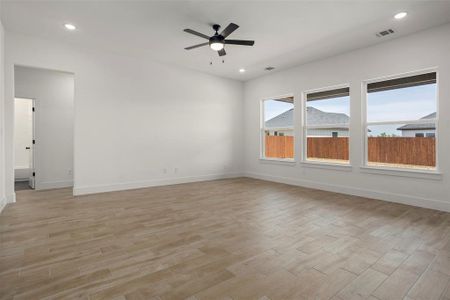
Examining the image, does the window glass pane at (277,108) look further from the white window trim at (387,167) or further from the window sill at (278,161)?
the white window trim at (387,167)

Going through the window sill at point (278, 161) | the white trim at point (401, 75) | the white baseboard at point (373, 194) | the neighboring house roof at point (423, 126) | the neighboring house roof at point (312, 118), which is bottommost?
the white baseboard at point (373, 194)

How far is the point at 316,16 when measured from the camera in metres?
3.72

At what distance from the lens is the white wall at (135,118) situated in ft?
15.9

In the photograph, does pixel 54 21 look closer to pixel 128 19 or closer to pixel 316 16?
pixel 128 19

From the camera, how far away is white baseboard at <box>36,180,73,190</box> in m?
5.74

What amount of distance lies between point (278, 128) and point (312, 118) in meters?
1.12

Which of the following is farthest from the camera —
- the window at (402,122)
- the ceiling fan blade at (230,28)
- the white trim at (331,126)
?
the white trim at (331,126)

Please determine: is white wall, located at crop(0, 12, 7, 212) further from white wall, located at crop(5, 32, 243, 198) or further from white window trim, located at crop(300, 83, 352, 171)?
white window trim, located at crop(300, 83, 352, 171)

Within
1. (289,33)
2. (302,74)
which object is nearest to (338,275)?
(289,33)

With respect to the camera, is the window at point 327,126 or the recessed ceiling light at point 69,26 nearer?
the recessed ceiling light at point 69,26

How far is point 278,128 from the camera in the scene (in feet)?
22.7

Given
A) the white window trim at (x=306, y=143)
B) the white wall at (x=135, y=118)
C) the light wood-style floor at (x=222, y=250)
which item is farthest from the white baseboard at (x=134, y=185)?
the white window trim at (x=306, y=143)

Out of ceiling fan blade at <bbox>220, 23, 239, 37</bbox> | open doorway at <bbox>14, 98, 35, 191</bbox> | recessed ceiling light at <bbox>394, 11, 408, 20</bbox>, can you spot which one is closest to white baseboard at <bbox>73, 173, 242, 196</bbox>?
open doorway at <bbox>14, 98, 35, 191</bbox>

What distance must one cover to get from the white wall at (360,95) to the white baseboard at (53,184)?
534 cm
